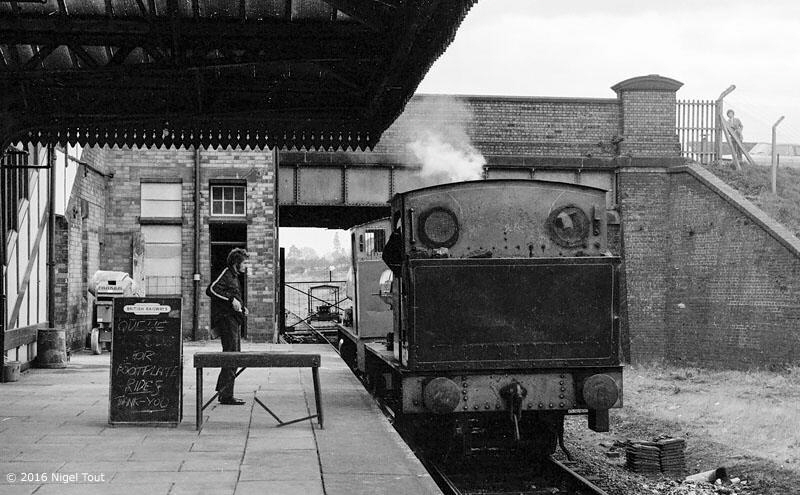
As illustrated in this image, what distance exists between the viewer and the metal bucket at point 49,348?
1498 centimetres

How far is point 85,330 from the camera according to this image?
19.2 m

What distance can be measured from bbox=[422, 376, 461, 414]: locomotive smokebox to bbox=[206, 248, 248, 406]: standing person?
2703 mm

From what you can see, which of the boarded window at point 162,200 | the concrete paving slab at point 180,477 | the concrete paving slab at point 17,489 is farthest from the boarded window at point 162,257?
the concrete paving slab at point 17,489

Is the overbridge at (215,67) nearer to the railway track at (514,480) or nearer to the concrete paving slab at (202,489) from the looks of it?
the concrete paving slab at (202,489)

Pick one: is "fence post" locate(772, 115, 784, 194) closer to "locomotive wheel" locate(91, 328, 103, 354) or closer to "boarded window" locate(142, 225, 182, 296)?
"boarded window" locate(142, 225, 182, 296)

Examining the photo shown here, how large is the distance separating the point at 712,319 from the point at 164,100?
48.2ft

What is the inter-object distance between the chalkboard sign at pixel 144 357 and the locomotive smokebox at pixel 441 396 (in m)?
2.36

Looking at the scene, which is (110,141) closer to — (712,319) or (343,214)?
(343,214)

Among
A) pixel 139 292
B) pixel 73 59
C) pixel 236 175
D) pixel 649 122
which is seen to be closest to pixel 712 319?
pixel 649 122

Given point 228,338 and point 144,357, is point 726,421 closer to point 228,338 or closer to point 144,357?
point 228,338

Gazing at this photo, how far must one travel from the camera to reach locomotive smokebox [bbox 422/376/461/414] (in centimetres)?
893

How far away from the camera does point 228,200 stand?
22281 mm

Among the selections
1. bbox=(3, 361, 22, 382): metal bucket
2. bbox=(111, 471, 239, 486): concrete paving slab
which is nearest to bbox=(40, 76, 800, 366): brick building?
bbox=(3, 361, 22, 382): metal bucket

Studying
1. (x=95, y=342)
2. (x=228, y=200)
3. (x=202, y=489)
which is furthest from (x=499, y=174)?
(x=202, y=489)
